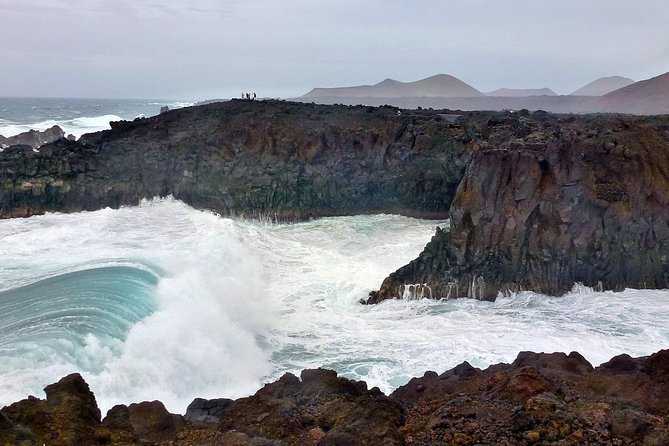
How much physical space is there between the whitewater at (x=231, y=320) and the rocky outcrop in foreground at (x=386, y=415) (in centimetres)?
302

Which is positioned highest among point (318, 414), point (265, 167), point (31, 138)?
point (31, 138)

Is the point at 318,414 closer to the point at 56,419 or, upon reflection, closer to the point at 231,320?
the point at 56,419

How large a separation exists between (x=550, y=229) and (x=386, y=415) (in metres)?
11.1

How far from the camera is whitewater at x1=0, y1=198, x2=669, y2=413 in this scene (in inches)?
372

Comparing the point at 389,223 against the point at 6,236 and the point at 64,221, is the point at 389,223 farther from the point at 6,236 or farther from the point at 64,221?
the point at 6,236

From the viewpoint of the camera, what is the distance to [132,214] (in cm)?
2244

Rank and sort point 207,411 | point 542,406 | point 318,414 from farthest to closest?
point 207,411, point 318,414, point 542,406

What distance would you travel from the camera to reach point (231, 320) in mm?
12391

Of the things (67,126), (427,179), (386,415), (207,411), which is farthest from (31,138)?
(386,415)

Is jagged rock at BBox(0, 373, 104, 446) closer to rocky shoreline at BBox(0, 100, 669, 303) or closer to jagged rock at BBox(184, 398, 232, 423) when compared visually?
jagged rock at BBox(184, 398, 232, 423)

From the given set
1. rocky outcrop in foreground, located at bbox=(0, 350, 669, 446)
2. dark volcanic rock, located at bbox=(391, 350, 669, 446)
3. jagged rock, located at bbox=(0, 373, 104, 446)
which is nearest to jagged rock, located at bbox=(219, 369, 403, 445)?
rocky outcrop in foreground, located at bbox=(0, 350, 669, 446)

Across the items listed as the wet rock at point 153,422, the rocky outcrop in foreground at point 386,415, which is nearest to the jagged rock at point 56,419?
the rocky outcrop in foreground at point 386,415

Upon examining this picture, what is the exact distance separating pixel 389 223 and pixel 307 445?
62.7ft

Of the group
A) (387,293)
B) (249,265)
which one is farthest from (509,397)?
(249,265)
